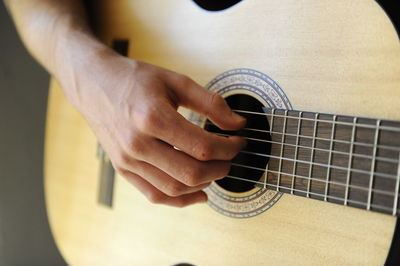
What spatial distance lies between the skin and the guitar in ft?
0.21

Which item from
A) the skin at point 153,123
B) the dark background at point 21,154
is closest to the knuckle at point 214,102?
the skin at point 153,123

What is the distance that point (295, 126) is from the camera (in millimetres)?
574

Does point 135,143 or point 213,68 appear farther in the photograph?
point 213,68

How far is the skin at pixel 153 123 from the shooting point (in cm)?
58

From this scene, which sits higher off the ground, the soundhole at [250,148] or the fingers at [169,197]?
the soundhole at [250,148]

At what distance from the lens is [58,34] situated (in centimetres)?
87

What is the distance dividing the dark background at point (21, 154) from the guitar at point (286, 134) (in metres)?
0.56

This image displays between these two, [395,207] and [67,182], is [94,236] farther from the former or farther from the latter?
[395,207]

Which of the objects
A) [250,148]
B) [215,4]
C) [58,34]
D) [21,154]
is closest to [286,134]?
[250,148]

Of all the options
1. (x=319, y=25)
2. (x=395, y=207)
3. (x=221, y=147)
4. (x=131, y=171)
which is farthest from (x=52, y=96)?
(x=395, y=207)

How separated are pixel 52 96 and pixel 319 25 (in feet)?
2.61

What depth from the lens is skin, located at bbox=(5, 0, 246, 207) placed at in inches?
22.7

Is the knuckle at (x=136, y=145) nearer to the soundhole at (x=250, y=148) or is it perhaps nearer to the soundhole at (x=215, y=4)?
the soundhole at (x=250, y=148)

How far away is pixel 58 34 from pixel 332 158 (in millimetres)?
659
